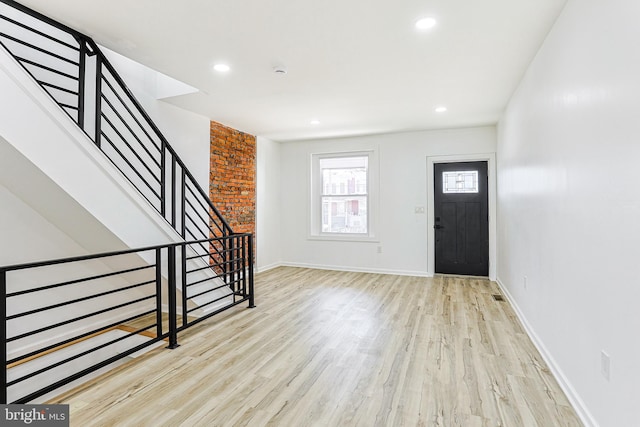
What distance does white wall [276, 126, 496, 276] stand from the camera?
226 inches

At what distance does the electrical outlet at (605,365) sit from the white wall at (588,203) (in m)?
0.03

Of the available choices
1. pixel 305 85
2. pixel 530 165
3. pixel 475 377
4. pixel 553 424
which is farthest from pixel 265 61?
pixel 553 424

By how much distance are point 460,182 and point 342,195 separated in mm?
2102

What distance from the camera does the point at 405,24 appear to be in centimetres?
243

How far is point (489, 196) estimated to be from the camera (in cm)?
549

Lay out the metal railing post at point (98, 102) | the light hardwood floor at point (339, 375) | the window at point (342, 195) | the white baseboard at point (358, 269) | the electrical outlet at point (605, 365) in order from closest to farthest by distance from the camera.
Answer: the electrical outlet at point (605, 365), the light hardwood floor at point (339, 375), the metal railing post at point (98, 102), the white baseboard at point (358, 269), the window at point (342, 195)

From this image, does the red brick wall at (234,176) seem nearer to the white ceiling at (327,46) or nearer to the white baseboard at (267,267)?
the white baseboard at (267,267)

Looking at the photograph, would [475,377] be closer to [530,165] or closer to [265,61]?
[530,165]

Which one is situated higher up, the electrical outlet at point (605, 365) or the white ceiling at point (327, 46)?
the white ceiling at point (327, 46)

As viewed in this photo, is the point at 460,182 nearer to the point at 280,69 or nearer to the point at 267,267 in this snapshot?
the point at 267,267

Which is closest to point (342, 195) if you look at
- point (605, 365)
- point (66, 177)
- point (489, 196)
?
point (489, 196)

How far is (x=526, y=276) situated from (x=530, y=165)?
1065 mm

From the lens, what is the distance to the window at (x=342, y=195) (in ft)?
20.8

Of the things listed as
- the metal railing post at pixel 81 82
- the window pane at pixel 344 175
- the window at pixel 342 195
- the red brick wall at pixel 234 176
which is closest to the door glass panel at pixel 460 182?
the window at pixel 342 195
